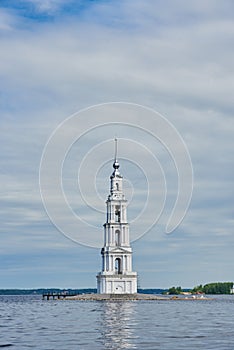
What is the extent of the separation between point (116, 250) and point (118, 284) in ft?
21.2

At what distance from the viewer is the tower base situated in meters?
151

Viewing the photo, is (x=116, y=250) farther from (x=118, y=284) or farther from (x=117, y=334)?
(x=117, y=334)

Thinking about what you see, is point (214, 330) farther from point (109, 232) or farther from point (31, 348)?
point (109, 232)

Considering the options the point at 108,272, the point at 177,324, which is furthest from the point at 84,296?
the point at 177,324

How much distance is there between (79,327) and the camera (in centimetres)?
6512

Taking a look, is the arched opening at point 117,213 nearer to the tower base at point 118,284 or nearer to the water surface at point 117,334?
the tower base at point 118,284

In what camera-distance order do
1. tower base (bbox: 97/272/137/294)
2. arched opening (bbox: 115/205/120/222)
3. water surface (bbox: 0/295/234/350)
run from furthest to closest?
arched opening (bbox: 115/205/120/222), tower base (bbox: 97/272/137/294), water surface (bbox: 0/295/234/350)

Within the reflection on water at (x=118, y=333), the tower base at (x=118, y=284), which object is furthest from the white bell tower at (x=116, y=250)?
the reflection on water at (x=118, y=333)

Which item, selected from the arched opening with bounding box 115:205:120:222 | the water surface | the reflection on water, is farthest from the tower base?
the water surface

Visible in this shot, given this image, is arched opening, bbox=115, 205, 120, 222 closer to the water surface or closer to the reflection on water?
the reflection on water

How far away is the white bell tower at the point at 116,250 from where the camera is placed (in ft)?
497

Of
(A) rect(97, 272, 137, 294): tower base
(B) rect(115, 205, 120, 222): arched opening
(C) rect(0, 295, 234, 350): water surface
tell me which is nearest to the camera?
(C) rect(0, 295, 234, 350): water surface

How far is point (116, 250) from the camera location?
153 m

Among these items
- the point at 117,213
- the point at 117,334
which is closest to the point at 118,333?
the point at 117,334
